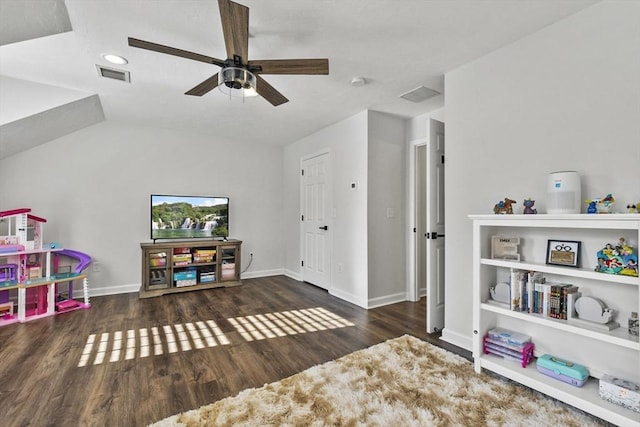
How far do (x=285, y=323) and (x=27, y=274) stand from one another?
9.53 feet

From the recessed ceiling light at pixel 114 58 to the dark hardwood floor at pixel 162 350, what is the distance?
7.89ft

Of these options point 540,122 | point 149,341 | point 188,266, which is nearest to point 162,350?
point 149,341

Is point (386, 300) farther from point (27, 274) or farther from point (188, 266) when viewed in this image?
point (27, 274)

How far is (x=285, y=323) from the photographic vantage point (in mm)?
3180

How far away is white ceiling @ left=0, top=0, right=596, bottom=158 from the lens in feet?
6.32

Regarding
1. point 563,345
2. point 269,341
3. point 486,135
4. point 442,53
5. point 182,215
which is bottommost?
point 269,341

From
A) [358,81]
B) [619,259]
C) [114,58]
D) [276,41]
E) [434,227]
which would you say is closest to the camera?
[619,259]

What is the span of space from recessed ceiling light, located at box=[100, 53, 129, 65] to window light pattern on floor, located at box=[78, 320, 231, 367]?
241cm

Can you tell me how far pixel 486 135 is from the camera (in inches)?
Result: 96.3

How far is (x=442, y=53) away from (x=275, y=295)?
3.43 metres

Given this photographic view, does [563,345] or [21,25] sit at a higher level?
[21,25]

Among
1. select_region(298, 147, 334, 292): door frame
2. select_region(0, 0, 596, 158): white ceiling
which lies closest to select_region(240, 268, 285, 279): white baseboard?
select_region(298, 147, 334, 292): door frame

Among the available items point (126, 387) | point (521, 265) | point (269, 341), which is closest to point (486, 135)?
point (521, 265)

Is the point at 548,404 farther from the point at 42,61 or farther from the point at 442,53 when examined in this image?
the point at 42,61
